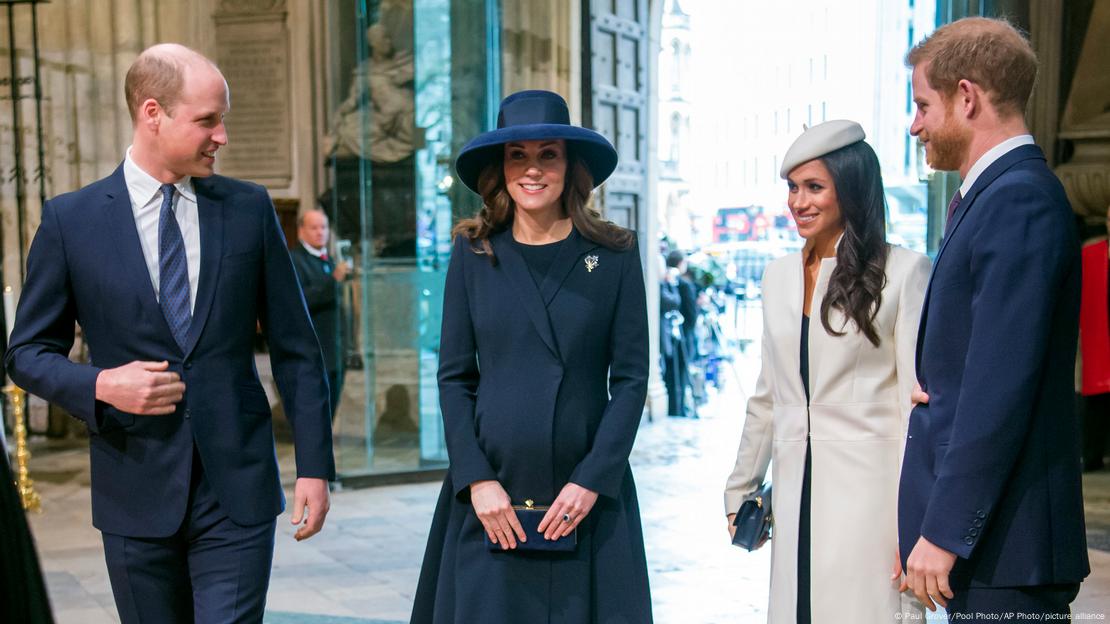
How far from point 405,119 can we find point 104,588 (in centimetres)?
367

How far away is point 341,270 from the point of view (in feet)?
24.4

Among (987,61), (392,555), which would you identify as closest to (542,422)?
(987,61)

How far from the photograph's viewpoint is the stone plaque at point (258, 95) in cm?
987

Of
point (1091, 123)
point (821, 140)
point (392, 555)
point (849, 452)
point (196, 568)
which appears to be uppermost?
point (1091, 123)

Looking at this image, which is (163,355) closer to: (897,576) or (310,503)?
(310,503)

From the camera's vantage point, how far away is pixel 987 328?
198 cm

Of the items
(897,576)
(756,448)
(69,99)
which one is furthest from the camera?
(69,99)

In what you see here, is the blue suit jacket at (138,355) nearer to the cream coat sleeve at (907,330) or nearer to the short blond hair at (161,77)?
the short blond hair at (161,77)

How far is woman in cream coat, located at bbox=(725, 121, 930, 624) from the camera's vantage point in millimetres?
2564

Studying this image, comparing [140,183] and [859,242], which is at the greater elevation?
[140,183]

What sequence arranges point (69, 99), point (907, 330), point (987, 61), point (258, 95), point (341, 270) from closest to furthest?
point (987, 61), point (907, 330), point (341, 270), point (69, 99), point (258, 95)

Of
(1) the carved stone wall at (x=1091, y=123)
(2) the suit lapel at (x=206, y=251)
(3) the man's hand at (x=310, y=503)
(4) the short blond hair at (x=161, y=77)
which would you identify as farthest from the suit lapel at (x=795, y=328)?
(1) the carved stone wall at (x=1091, y=123)

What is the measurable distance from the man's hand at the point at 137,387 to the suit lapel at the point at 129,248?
0.12 m

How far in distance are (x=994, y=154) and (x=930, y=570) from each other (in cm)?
77
